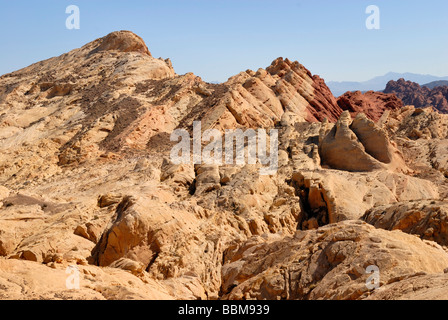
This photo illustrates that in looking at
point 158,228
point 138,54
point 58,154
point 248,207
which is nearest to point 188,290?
point 158,228

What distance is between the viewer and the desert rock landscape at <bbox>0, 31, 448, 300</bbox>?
13.3 metres

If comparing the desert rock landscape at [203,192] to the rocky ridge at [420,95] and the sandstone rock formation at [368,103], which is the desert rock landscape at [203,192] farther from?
the rocky ridge at [420,95]

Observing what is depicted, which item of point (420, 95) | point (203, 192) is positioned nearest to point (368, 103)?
point (203, 192)

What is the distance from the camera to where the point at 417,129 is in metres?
41.3

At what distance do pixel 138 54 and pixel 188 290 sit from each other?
37.0m

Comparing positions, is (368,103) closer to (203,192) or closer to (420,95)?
(203,192)

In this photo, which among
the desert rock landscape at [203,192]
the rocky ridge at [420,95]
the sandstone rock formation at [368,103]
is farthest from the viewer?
the rocky ridge at [420,95]

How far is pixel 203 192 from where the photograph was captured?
2375 centimetres

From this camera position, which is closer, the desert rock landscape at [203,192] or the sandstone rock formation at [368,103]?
the desert rock landscape at [203,192]

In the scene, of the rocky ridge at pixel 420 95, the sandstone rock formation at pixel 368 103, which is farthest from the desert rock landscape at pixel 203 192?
the rocky ridge at pixel 420 95

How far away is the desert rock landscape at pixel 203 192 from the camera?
13.3m

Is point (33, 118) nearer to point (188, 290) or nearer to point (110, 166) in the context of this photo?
point (110, 166)

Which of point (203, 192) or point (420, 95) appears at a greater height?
point (420, 95)

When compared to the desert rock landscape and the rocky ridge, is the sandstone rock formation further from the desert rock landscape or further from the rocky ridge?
the rocky ridge
